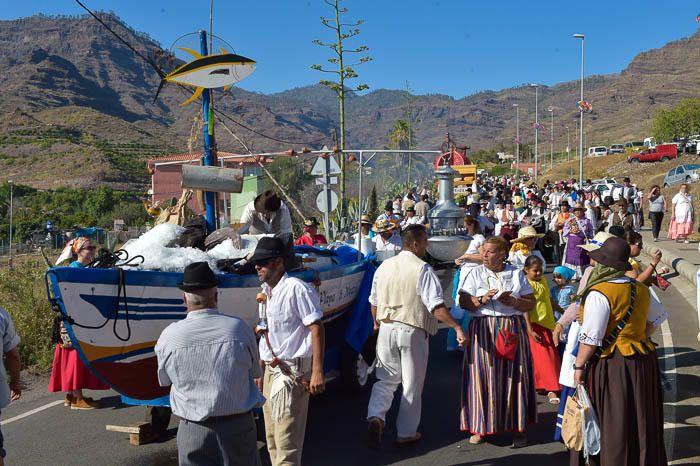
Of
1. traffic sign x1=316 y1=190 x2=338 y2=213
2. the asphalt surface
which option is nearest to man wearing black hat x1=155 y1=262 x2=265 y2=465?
the asphalt surface

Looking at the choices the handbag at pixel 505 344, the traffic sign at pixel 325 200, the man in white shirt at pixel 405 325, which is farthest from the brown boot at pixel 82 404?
the traffic sign at pixel 325 200

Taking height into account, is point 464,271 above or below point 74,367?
above

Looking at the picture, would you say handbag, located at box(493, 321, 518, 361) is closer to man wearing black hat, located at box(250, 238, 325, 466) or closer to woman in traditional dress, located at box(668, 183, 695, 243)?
man wearing black hat, located at box(250, 238, 325, 466)

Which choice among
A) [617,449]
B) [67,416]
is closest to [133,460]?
[67,416]

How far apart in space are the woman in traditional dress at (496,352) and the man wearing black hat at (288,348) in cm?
186

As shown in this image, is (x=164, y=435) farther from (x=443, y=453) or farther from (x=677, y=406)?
(x=677, y=406)

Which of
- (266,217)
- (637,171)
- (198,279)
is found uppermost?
(637,171)

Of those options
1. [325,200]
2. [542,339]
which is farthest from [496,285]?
[325,200]

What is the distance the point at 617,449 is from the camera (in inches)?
193

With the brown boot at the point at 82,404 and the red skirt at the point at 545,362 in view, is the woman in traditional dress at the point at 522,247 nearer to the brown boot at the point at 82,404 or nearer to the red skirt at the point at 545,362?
the red skirt at the point at 545,362

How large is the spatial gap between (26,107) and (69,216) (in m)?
81.5

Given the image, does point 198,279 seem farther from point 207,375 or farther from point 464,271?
point 464,271

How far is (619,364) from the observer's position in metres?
4.91

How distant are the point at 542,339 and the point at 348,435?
2.50m
